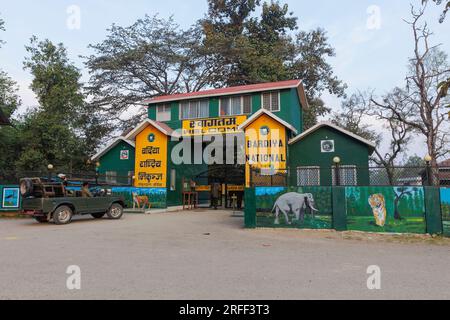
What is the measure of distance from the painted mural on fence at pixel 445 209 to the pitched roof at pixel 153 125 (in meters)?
16.0

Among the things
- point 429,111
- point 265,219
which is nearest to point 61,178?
point 265,219

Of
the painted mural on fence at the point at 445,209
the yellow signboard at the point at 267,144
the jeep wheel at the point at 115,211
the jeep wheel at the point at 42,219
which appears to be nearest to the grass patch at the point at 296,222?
the painted mural on fence at the point at 445,209

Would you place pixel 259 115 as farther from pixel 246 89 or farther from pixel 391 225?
pixel 391 225

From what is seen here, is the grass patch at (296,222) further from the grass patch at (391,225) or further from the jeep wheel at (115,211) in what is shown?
the jeep wheel at (115,211)

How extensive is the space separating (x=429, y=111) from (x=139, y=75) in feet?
90.0

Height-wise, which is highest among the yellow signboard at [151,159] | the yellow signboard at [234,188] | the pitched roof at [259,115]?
the pitched roof at [259,115]

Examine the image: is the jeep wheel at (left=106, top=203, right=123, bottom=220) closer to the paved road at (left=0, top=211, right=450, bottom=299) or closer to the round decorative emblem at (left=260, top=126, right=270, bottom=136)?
the paved road at (left=0, top=211, right=450, bottom=299)

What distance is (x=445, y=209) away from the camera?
10875mm

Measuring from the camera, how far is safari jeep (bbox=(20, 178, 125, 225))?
13469mm

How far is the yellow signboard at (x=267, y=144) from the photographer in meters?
19.5

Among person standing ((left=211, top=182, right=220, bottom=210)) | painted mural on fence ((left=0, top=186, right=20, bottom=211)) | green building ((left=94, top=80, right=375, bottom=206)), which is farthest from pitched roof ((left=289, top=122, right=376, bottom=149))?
painted mural on fence ((left=0, top=186, right=20, bottom=211))

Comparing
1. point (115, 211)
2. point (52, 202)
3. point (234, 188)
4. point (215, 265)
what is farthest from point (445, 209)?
point (52, 202)

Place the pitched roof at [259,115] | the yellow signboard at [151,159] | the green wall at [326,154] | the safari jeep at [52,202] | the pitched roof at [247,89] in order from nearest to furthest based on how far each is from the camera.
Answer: the safari jeep at [52,202] → the green wall at [326,154] → the pitched roof at [259,115] → the pitched roof at [247,89] → the yellow signboard at [151,159]
